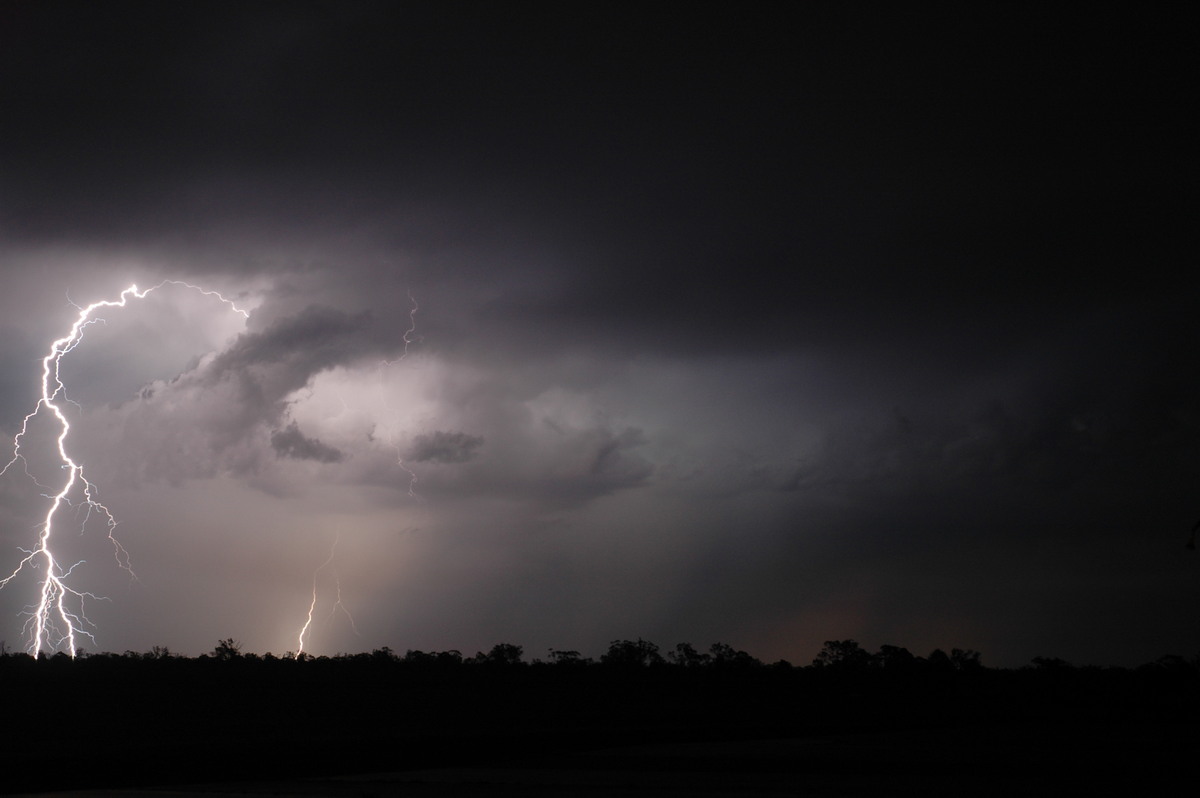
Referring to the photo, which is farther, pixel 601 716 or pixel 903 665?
pixel 903 665

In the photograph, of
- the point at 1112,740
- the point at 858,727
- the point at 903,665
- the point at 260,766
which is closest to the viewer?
the point at 260,766

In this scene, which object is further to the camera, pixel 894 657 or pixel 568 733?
pixel 894 657

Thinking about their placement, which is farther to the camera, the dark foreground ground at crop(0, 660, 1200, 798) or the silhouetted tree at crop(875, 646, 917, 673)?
the silhouetted tree at crop(875, 646, 917, 673)

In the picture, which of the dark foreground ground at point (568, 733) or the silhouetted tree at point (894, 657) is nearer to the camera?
the dark foreground ground at point (568, 733)

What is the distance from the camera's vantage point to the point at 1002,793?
17.9 metres

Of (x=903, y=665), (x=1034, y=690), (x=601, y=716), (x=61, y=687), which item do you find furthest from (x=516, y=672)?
(x=903, y=665)

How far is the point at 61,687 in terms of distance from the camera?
44.7 metres

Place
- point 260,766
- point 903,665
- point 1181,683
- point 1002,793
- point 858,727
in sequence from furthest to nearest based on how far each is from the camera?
point 903,665 → point 1181,683 → point 858,727 → point 260,766 → point 1002,793

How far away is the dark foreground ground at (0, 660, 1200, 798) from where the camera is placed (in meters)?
20.8

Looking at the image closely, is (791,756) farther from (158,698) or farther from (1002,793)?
(158,698)

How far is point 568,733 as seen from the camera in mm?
35219

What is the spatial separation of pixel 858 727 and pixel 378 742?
2041 centimetres

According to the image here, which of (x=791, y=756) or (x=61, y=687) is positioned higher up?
(x=61, y=687)

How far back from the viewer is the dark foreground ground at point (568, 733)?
68.1 ft
